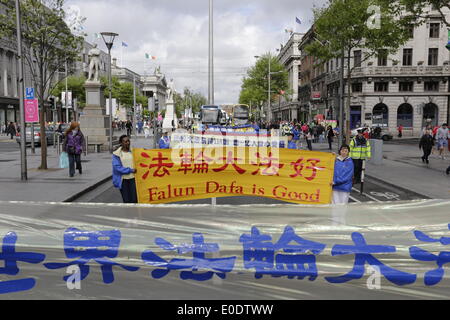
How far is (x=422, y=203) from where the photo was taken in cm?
492

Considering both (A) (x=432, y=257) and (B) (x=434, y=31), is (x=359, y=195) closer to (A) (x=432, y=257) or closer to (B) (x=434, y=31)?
(A) (x=432, y=257)

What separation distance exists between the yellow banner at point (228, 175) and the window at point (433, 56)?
54274 millimetres

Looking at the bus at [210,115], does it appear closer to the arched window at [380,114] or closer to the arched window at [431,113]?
the arched window at [380,114]

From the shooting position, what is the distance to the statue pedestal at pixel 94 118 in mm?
27812

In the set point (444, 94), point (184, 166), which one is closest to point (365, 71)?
point (444, 94)

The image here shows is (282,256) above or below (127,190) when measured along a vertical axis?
below

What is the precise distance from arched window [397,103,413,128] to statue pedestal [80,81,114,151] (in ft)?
128

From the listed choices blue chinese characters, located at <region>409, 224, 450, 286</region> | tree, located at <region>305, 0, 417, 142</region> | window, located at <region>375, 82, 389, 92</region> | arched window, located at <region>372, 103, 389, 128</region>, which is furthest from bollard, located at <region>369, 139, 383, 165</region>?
window, located at <region>375, 82, 389, 92</region>

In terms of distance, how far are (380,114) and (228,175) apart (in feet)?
173

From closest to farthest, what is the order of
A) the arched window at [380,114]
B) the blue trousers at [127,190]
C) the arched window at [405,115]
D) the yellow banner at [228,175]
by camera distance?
the yellow banner at [228,175]
the blue trousers at [127,190]
the arched window at [380,114]
the arched window at [405,115]

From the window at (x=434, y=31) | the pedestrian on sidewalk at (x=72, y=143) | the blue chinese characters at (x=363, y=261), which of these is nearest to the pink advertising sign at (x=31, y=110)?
the pedestrian on sidewalk at (x=72, y=143)

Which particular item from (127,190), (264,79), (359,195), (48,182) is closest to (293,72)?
(264,79)

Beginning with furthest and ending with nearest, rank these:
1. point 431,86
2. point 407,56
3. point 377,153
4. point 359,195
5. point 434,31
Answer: point 431,86 → point 407,56 → point 434,31 → point 377,153 → point 359,195

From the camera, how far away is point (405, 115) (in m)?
54.7
